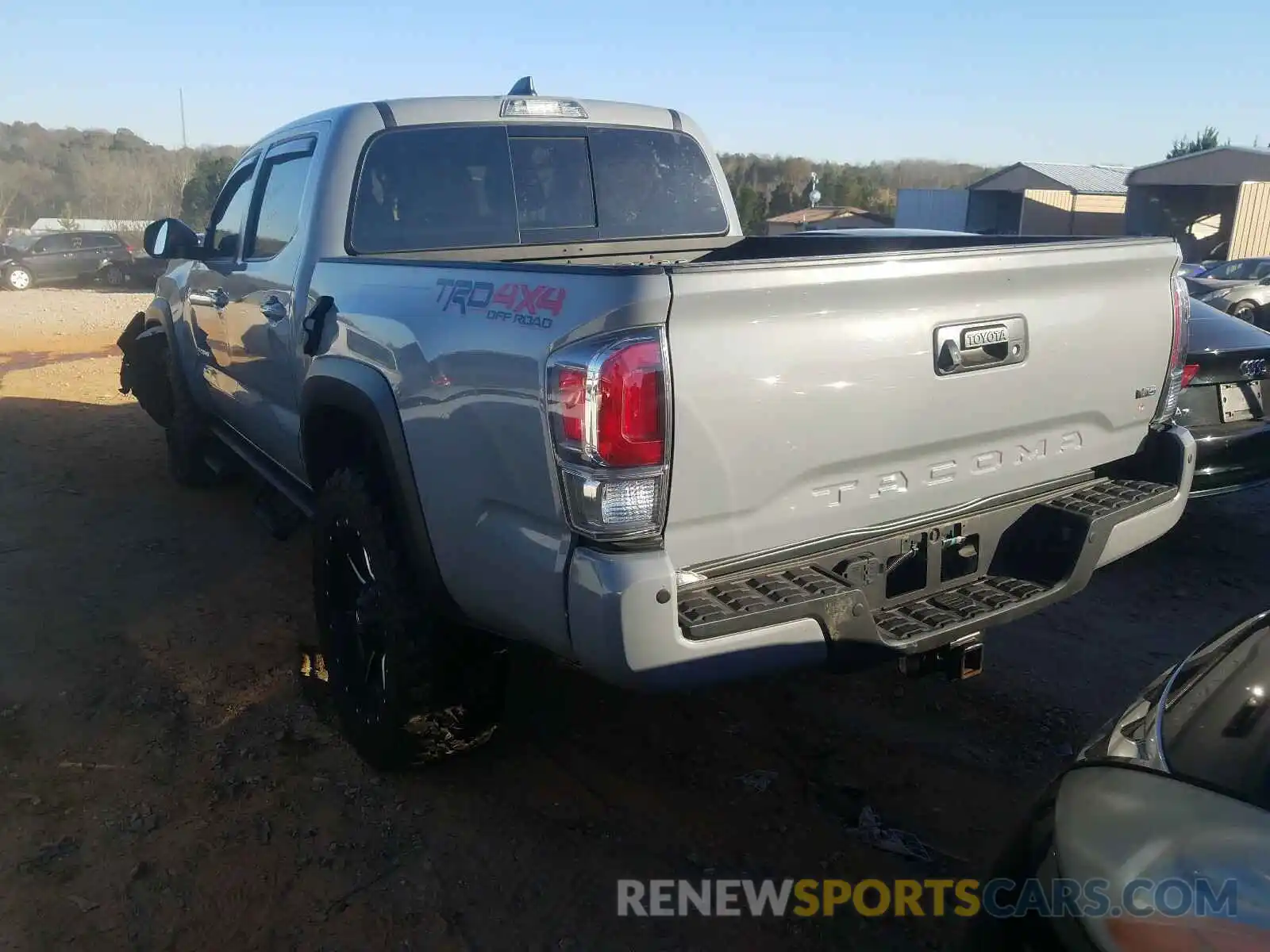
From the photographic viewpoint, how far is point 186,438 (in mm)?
6492

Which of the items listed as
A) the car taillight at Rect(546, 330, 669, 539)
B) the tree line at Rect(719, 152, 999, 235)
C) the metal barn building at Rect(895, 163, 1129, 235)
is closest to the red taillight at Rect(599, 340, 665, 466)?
the car taillight at Rect(546, 330, 669, 539)

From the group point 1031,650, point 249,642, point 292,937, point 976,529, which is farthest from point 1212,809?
point 249,642

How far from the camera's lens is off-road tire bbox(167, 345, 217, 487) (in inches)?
249

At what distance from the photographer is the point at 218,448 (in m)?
6.47

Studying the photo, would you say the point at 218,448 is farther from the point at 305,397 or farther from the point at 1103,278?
the point at 1103,278

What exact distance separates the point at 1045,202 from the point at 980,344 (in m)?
39.9

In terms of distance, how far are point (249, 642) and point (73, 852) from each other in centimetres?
151

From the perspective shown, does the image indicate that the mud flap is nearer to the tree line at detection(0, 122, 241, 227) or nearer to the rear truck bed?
the rear truck bed

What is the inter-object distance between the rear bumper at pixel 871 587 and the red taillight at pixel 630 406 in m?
0.25

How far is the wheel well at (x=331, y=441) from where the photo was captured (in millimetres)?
3543

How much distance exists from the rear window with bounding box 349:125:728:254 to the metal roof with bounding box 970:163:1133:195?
3745cm

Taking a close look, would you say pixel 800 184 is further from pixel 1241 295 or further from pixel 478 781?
pixel 478 781

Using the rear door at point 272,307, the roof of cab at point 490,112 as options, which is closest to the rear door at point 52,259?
the rear door at point 272,307

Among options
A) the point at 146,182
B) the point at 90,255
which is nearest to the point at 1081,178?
the point at 90,255
